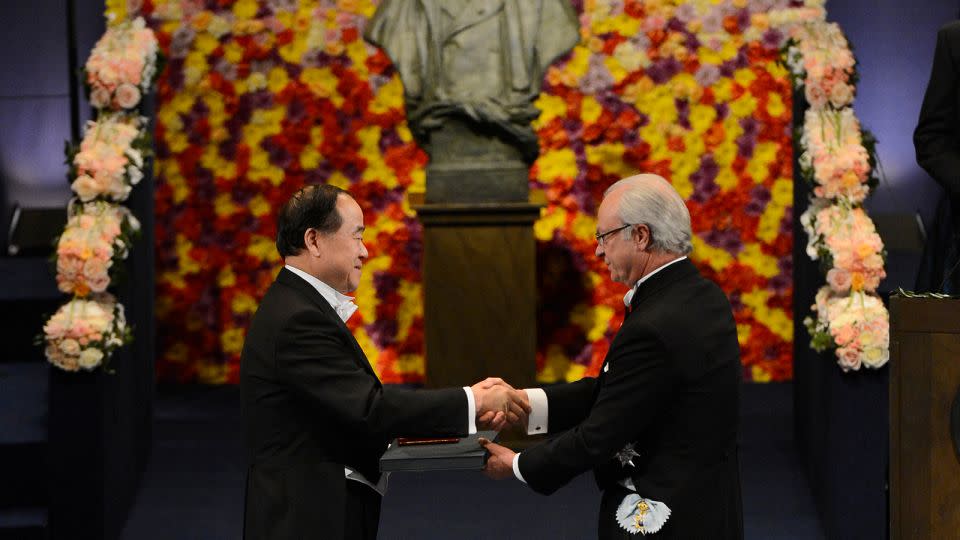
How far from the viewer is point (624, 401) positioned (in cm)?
240

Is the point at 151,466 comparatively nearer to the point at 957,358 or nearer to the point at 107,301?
the point at 107,301

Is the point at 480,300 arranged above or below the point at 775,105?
below

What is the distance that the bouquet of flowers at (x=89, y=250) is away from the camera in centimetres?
412

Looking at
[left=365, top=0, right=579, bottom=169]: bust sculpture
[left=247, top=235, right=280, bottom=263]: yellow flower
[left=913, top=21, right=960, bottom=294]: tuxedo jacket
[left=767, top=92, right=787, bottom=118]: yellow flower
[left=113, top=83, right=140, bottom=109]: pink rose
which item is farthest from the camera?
[left=247, top=235, right=280, bottom=263]: yellow flower

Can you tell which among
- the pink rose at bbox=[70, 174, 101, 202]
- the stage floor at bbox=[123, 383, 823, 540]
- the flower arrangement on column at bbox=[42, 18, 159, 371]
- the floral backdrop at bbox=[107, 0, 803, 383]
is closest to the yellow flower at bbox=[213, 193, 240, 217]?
the floral backdrop at bbox=[107, 0, 803, 383]

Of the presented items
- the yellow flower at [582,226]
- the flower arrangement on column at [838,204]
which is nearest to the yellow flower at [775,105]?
the yellow flower at [582,226]

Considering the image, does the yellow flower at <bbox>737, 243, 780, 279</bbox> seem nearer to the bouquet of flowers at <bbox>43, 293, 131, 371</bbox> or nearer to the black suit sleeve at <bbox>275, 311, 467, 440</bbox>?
the bouquet of flowers at <bbox>43, 293, 131, 371</bbox>

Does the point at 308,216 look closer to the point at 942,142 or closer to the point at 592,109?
the point at 942,142

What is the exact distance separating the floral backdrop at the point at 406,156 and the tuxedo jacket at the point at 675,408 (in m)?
3.50

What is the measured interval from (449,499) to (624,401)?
2.16 meters

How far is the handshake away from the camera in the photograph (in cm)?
276

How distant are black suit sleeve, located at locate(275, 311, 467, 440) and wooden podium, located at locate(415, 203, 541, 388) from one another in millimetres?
2262

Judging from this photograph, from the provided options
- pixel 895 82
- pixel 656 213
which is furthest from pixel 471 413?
pixel 895 82

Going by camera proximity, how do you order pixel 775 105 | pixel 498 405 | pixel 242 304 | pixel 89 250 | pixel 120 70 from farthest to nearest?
pixel 242 304 < pixel 775 105 < pixel 120 70 < pixel 89 250 < pixel 498 405
